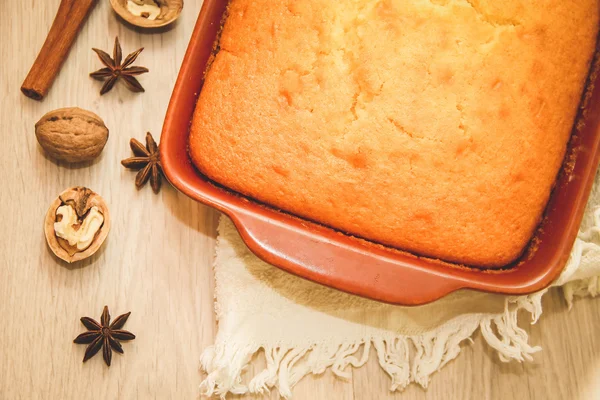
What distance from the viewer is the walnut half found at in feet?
3.90

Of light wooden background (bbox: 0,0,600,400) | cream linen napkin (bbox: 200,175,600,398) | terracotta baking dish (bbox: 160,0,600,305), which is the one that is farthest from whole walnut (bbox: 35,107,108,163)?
cream linen napkin (bbox: 200,175,600,398)

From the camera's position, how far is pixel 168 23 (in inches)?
49.9

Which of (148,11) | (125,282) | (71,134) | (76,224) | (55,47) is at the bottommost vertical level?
(125,282)

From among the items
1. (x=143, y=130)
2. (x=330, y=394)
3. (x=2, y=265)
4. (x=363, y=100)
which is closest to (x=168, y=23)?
(x=143, y=130)

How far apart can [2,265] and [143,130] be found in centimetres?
46

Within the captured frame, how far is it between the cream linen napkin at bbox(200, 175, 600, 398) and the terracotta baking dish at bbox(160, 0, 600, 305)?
180 mm

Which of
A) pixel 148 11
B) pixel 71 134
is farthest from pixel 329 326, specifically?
pixel 148 11

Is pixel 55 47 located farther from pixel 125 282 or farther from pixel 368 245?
pixel 368 245

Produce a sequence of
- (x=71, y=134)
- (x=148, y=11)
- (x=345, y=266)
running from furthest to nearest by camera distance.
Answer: (x=148, y=11)
(x=71, y=134)
(x=345, y=266)

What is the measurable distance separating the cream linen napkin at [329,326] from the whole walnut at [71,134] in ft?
1.14

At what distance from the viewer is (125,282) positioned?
4.13 feet

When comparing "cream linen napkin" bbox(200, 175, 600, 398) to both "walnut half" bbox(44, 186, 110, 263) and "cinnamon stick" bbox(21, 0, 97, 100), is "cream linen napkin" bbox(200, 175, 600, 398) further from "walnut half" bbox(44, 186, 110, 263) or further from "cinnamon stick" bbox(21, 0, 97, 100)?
"cinnamon stick" bbox(21, 0, 97, 100)

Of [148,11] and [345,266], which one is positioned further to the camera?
[148,11]

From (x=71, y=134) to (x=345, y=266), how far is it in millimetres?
681
